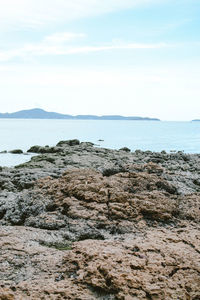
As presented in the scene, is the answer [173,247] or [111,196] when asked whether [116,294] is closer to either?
[173,247]

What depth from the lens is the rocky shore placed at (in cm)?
386

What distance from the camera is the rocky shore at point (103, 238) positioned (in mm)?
3857

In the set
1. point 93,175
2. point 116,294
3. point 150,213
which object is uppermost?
point 93,175

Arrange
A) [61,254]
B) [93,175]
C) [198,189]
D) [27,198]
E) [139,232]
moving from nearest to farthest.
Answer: [61,254]
[139,232]
[27,198]
[93,175]
[198,189]

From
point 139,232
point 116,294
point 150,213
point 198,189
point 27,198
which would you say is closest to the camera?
point 116,294

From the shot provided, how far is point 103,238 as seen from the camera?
17.6 feet

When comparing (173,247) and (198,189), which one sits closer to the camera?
(173,247)

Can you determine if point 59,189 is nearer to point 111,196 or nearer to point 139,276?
point 111,196

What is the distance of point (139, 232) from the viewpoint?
544 cm

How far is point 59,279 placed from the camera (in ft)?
13.1

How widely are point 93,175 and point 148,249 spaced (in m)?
3.02

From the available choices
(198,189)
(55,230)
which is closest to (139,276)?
(55,230)

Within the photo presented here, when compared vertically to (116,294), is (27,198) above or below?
above

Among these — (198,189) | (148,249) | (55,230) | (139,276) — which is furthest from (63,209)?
(198,189)
